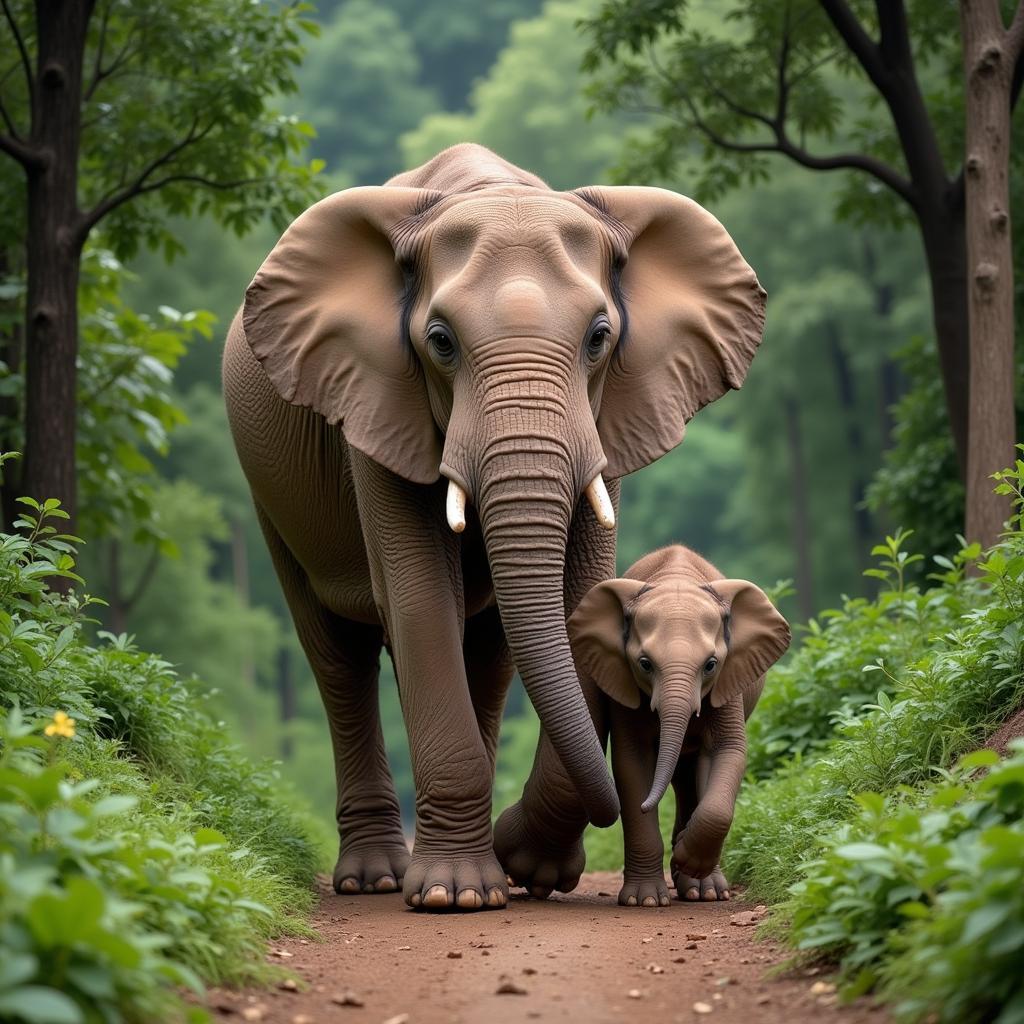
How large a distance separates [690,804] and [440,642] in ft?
6.04

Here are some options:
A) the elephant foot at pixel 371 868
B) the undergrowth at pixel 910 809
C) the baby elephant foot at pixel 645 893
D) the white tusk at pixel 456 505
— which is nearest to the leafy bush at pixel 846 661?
the undergrowth at pixel 910 809

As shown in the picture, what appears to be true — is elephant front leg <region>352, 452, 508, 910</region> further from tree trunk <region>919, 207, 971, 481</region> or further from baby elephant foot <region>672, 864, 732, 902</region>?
tree trunk <region>919, 207, 971, 481</region>

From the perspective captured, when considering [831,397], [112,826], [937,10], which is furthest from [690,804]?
[831,397]

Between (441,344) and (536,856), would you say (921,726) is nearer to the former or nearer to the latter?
(536,856)

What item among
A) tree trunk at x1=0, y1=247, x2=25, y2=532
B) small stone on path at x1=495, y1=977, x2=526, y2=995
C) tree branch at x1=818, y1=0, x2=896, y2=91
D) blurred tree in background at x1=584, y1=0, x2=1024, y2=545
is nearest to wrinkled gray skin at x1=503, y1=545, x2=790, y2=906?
small stone on path at x1=495, y1=977, x2=526, y2=995

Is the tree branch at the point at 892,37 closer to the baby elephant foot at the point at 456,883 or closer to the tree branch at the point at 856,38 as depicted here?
the tree branch at the point at 856,38

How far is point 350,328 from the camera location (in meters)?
9.34

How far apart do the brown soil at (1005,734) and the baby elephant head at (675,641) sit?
54.8 inches

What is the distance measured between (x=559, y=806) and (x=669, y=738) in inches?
35.1

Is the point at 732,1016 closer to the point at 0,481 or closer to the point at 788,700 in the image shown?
the point at 788,700

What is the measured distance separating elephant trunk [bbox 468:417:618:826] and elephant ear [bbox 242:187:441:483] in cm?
82

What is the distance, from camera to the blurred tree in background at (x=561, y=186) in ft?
54.2

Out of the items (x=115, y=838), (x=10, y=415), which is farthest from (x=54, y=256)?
(x=115, y=838)

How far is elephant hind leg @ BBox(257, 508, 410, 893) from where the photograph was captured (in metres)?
11.2
